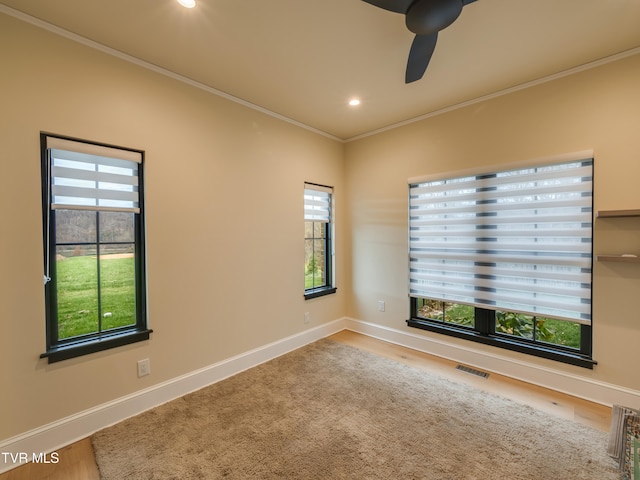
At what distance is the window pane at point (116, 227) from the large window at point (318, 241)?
190cm

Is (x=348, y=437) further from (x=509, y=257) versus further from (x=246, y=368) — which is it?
(x=509, y=257)

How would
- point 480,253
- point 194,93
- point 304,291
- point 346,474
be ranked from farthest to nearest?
point 304,291
point 480,253
point 194,93
point 346,474

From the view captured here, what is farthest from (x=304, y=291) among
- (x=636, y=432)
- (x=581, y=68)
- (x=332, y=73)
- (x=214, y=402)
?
(x=581, y=68)

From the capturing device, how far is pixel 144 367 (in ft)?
7.36

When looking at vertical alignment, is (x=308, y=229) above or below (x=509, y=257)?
above

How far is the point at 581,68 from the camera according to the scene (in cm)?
235

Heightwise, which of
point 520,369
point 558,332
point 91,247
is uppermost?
point 91,247

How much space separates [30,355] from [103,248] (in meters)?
0.77

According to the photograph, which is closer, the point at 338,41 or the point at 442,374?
the point at 338,41

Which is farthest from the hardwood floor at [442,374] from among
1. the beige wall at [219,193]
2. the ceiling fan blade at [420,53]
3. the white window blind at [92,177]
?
the ceiling fan blade at [420,53]

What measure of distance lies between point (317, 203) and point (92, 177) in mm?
2373

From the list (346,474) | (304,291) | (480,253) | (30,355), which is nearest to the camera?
(346,474)

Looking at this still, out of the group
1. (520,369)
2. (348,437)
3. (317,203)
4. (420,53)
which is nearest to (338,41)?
(420,53)

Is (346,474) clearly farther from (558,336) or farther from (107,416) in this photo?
(558,336)
